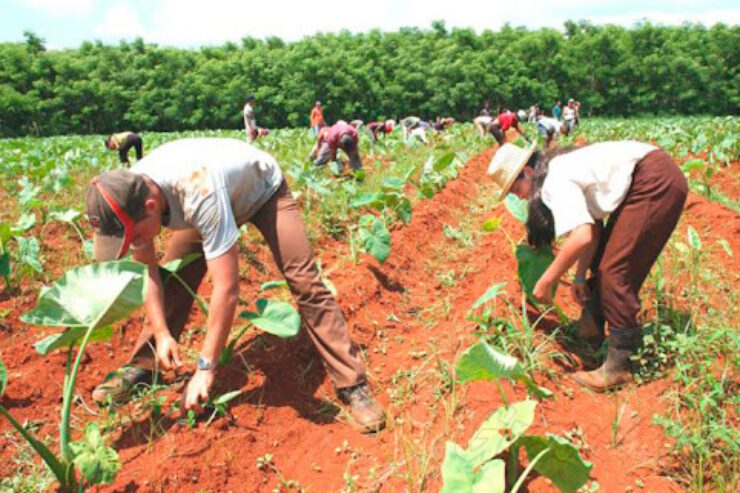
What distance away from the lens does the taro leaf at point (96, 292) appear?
5.64 ft

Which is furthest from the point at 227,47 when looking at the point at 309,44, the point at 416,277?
the point at 416,277

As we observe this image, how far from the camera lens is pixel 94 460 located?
66.6 inches

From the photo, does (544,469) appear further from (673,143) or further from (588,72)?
(588,72)

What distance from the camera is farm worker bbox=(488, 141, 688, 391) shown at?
227 cm

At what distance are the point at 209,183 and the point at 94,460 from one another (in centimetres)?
103

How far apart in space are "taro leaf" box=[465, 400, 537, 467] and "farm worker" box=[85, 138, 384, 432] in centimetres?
63

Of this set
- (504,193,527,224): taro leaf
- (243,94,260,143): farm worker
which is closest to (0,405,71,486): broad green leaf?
(504,193,527,224): taro leaf

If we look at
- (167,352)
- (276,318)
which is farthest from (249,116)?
(167,352)

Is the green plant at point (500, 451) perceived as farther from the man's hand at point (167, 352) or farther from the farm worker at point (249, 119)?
the farm worker at point (249, 119)

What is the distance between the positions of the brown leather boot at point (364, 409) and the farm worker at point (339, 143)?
495 cm

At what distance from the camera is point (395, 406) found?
239 centimetres

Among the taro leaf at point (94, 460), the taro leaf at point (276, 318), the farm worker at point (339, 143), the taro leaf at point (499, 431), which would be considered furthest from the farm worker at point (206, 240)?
the farm worker at point (339, 143)

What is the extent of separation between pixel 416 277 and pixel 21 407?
102 inches

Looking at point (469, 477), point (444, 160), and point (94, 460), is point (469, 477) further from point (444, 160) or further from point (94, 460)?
point (444, 160)
